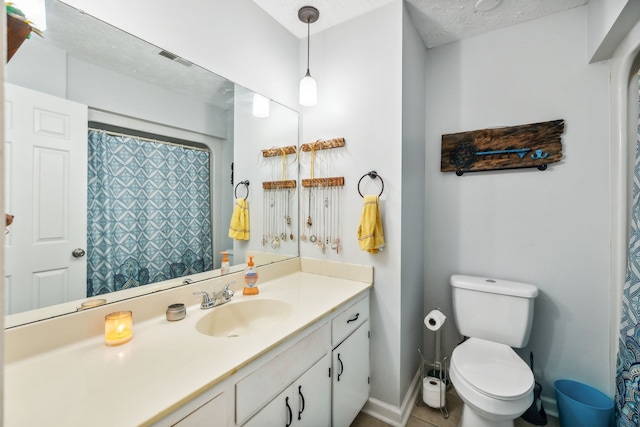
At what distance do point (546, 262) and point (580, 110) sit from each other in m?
0.95

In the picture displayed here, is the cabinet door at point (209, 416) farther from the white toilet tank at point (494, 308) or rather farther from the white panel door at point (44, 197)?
the white toilet tank at point (494, 308)

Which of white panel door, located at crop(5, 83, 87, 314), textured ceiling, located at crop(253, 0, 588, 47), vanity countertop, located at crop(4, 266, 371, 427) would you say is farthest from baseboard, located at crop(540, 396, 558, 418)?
white panel door, located at crop(5, 83, 87, 314)

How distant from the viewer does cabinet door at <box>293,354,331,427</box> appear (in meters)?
1.10

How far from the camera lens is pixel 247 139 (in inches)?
66.1

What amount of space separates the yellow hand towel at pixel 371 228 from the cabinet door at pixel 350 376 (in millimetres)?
473

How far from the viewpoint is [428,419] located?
65.9 inches

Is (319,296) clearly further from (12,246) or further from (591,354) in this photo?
(591,354)

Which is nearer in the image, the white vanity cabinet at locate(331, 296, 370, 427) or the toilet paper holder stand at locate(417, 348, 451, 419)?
the white vanity cabinet at locate(331, 296, 370, 427)

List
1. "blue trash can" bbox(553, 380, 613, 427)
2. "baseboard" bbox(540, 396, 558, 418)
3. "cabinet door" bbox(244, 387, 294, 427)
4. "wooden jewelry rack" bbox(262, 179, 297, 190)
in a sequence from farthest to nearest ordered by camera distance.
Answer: "wooden jewelry rack" bbox(262, 179, 297, 190) → "baseboard" bbox(540, 396, 558, 418) → "blue trash can" bbox(553, 380, 613, 427) → "cabinet door" bbox(244, 387, 294, 427)

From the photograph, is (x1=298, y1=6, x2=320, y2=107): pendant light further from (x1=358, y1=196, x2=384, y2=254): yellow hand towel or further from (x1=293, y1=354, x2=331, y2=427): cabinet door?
(x1=293, y1=354, x2=331, y2=427): cabinet door

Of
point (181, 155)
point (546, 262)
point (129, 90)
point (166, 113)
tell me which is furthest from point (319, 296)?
point (546, 262)

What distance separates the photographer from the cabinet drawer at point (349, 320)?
4.39 ft

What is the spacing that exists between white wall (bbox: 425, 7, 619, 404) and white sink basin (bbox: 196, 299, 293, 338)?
129 cm

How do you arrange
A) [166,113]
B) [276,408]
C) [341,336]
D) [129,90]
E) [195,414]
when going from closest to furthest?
1. [195,414]
2. [276,408]
3. [129,90]
4. [166,113]
5. [341,336]
